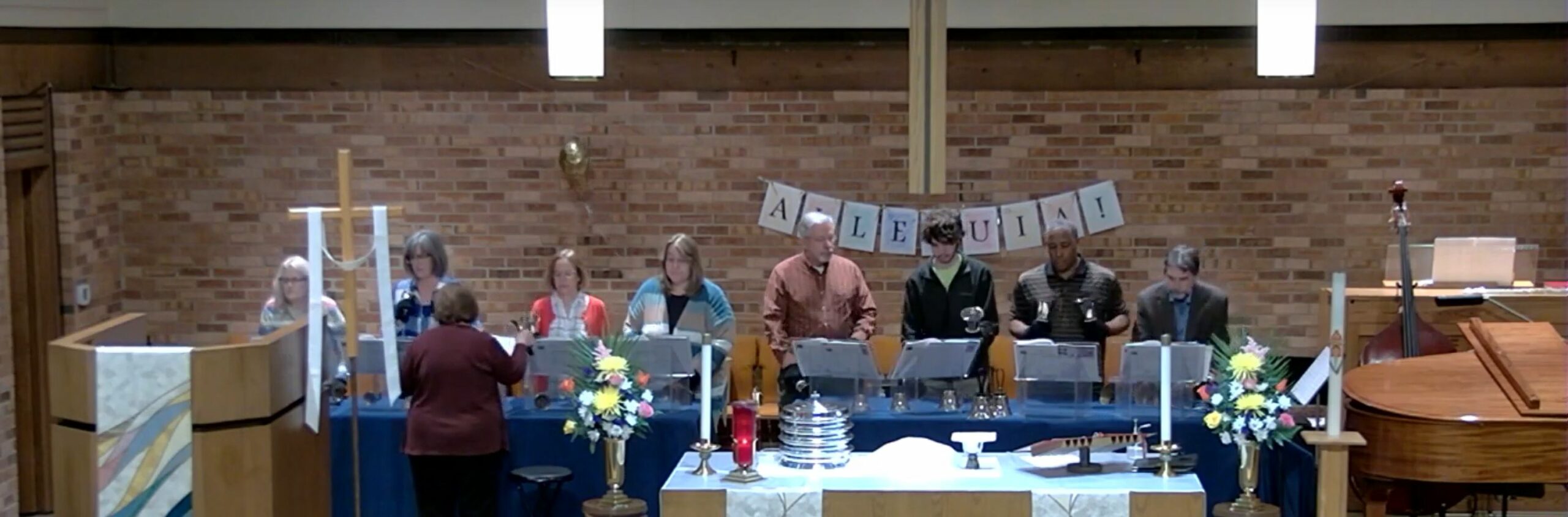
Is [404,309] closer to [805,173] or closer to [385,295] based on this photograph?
[385,295]

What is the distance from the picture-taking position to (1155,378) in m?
8.00

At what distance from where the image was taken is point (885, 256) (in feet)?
33.7

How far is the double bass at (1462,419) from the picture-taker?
23.6 feet

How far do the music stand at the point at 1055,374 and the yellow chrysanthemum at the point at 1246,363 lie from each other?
69 centimetres

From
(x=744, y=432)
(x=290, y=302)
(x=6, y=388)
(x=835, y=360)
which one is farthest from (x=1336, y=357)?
(x=6, y=388)

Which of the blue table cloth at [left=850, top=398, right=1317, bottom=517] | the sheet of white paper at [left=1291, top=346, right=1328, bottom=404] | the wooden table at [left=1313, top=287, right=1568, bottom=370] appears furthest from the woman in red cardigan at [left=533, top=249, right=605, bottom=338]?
the wooden table at [left=1313, top=287, right=1568, bottom=370]

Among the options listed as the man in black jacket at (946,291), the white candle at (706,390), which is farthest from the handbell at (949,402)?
the white candle at (706,390)

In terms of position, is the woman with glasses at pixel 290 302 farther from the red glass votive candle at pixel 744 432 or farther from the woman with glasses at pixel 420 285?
the red glass votive candle at pixel 744 432

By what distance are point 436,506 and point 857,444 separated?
5.95ft

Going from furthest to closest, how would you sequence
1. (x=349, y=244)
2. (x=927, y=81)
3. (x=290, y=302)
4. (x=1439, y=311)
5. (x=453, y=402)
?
(x=1439, y=311) → (x=290, y=302) → (x=453, y=402) → (x=349, y=244) → (x=927, y=81)

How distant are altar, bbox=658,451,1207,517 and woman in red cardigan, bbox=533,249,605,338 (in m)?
1.62

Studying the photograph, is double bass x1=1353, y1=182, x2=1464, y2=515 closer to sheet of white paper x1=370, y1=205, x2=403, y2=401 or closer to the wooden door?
sheet of white paper x1=370, y1=205, x2=403, y2=401

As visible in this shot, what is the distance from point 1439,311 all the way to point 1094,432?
94.1 inches

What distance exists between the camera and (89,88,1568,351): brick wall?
32.8 feet
